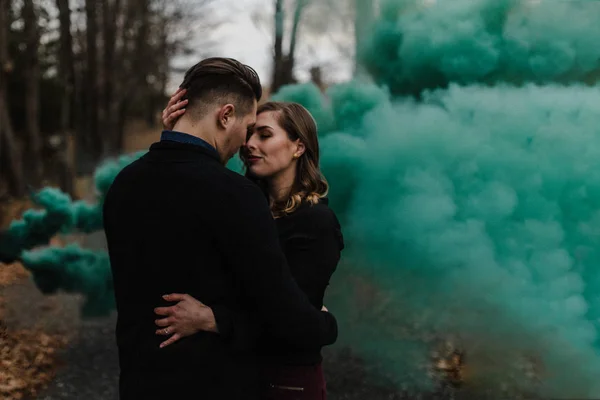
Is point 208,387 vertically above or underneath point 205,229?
underneath

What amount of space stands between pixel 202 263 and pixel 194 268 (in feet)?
0.09

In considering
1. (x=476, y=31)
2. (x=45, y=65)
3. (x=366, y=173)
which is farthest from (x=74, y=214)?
(x=45, y=65)

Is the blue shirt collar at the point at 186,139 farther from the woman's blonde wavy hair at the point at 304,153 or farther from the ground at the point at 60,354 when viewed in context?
the ground at the point at 60,354

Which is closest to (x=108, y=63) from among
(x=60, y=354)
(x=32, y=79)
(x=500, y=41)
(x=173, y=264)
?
(x=32, y=79)

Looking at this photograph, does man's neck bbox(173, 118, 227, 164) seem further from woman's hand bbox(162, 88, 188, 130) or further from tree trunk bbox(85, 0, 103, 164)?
tree trunk bbox(85, 0, 103, 164)

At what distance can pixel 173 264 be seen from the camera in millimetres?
1637

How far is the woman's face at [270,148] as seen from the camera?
2.18 metres

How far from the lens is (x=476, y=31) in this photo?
4602mm

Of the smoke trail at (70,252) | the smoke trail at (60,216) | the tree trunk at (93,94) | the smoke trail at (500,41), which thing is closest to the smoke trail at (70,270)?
the smoke trail at (70,252)

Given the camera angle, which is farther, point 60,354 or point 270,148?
point 60,354

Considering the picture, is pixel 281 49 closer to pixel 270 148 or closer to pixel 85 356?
pixel 85 356

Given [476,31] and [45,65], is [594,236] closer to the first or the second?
[476,31]

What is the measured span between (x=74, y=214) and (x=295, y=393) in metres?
4.49

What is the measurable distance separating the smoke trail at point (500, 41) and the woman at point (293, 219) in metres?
2.79
